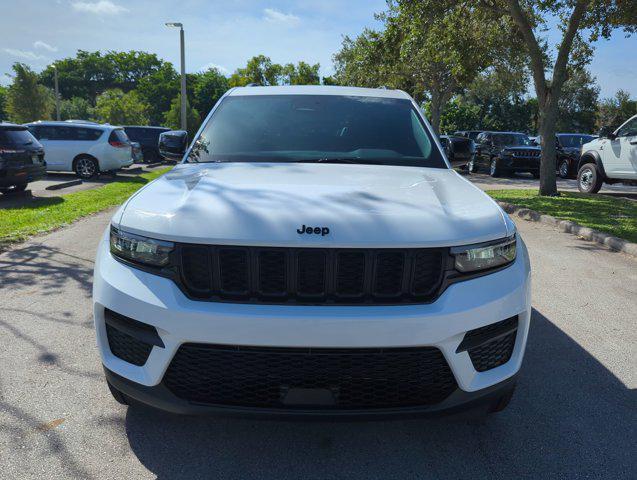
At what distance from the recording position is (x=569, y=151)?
20.8 meters

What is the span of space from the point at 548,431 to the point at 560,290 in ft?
9.62

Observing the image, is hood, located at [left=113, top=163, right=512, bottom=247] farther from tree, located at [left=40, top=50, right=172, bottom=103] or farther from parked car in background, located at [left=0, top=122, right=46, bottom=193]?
tree, located at [left=40, top=50, right=172, bottom=103]

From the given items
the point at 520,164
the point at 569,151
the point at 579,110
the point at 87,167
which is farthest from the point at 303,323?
the point at 579,110

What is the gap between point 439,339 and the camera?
2.18m

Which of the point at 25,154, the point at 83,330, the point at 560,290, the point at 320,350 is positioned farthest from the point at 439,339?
the point at 25,154

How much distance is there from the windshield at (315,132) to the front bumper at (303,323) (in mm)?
1384

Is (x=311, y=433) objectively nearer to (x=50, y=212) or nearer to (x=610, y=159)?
(x=50, y=212)

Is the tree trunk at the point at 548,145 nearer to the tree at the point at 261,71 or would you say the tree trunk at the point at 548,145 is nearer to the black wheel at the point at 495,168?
the black wheel at the point at 495,168

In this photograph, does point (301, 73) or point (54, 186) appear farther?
point (301, 73)

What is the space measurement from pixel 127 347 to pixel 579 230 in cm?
789

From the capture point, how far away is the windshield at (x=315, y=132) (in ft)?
11.7

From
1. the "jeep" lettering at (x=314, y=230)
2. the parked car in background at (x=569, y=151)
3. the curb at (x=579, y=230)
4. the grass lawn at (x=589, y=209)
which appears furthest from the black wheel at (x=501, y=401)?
the parked car in background at (x=569, y=151)

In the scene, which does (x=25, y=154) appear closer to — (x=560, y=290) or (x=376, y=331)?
(x=560, y=290)

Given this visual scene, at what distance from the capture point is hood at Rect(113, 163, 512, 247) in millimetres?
2225
